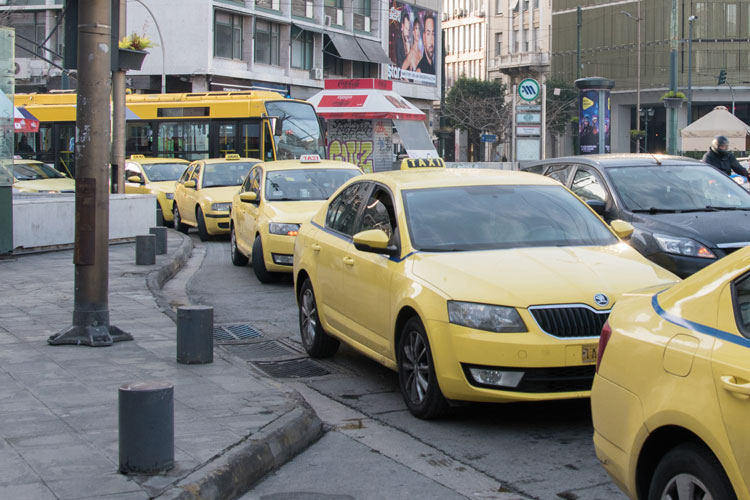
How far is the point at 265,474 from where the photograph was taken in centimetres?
533

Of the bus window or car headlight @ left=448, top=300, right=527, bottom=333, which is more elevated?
the bus window

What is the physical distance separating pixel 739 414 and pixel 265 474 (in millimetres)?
2843

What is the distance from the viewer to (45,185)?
74.8 feet

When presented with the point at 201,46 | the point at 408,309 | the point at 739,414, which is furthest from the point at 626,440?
the point at 201,46

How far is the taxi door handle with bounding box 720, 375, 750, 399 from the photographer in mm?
3144

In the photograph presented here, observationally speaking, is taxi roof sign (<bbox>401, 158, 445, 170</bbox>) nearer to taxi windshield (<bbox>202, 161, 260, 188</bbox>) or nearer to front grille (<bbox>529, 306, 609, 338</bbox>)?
front grille (<bbox>529, 306, 609, 338</bbox>)

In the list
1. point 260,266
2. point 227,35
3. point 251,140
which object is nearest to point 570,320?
point 260,266

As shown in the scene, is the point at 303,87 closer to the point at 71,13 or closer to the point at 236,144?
the point at 236,144

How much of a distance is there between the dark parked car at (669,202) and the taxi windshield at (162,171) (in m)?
14.8

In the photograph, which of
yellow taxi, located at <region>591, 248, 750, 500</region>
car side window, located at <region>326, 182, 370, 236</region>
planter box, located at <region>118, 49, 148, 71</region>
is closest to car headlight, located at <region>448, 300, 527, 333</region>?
yellow taxi, located at <region>591, 248, 750, 500</region>

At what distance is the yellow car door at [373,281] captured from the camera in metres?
6.86

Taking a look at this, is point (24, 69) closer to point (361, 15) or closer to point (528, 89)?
point (361, 15)

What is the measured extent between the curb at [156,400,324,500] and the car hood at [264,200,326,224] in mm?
6895

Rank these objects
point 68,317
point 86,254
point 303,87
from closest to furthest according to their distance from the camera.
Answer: point 86,254 < point 68,317 < point 303,87
